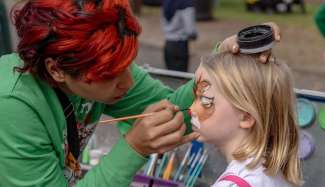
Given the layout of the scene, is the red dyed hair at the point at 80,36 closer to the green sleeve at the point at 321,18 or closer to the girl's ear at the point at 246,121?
the girl's ear at the point at 246,121

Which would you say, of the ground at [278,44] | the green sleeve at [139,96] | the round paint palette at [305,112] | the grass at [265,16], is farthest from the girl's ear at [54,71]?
the grass at [265,16]

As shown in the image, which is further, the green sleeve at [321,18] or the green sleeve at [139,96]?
the green sleeve at [321,18]

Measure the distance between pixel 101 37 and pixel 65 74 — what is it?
6.5 inches

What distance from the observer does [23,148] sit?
5.88ft

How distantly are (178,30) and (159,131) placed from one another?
4.05 m

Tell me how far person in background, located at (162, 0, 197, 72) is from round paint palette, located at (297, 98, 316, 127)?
310 cm

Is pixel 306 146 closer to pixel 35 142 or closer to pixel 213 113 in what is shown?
pixel 213 113

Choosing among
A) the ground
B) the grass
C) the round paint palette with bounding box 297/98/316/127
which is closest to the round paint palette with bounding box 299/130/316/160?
the round paint palette with bounding box 297/98/316/127

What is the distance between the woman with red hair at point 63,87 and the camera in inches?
66.3

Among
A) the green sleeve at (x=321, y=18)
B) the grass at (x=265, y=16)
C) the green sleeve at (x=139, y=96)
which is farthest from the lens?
the grass at (x=265, y=16)

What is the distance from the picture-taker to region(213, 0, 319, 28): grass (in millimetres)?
10065

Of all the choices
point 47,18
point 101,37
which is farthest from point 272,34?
point 47,18

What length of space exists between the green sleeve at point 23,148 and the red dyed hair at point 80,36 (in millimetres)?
147

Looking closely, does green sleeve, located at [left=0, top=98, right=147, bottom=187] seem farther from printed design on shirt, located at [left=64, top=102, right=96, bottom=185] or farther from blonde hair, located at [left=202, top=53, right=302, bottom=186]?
blonde hair, located at [left=202, top=53, right=302, bottom=186]
